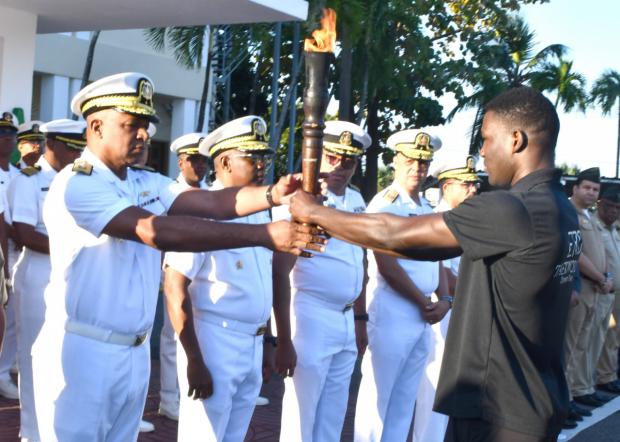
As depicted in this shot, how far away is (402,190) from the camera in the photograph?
20.4 feet

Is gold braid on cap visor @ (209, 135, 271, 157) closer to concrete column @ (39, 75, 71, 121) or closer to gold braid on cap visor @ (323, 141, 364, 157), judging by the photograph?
gold braid on cap visor @ (323, 141, 364, 157)

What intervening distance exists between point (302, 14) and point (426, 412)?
6.48 metres

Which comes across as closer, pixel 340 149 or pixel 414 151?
pixel 340 149

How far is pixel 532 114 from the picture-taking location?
3.30 metres

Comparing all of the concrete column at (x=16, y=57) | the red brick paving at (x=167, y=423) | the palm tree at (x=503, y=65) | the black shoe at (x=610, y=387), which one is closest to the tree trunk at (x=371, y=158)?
the palm tree at (x=503, y=65)

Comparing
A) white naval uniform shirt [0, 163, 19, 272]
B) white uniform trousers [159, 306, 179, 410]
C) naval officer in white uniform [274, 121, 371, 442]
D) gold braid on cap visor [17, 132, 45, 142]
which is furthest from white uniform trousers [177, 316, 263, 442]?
gold braid on cap visor [17, 132, 45, 142]

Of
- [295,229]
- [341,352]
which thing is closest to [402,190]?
[341,352]

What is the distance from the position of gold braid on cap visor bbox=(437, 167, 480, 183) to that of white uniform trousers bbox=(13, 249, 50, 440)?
2.83 metres

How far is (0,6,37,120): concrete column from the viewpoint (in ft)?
34.0

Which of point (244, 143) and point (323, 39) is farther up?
point (323, 39)

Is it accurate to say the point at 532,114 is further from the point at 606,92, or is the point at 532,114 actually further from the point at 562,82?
the point at 606,92

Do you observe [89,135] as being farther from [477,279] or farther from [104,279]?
[477,279]

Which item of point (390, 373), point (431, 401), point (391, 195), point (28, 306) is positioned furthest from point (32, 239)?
point (431, 401)

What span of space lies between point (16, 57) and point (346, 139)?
6.03m
